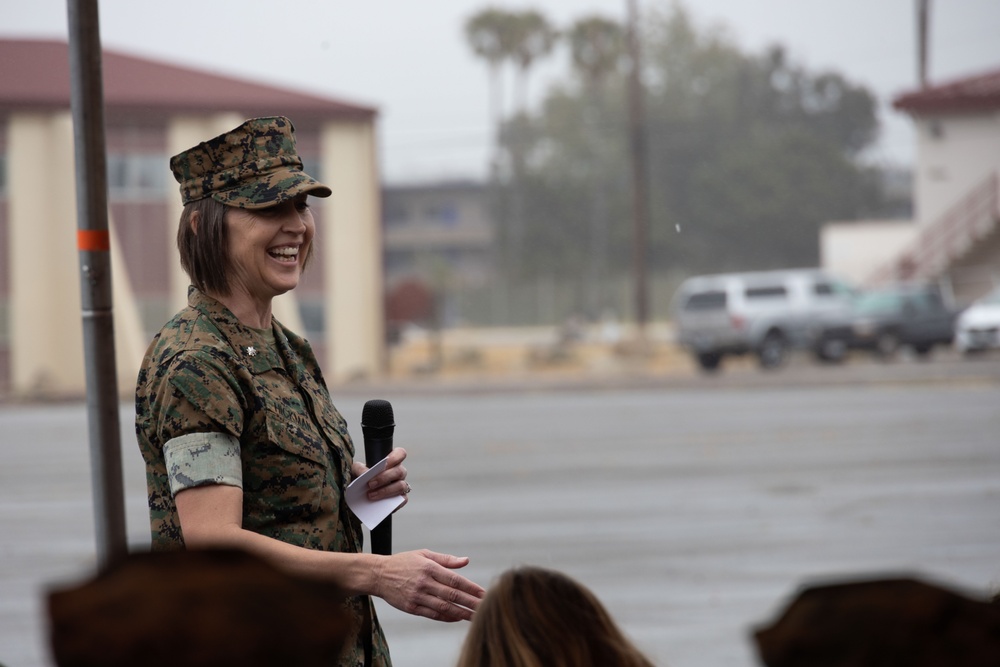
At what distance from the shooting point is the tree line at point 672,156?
57.8 m

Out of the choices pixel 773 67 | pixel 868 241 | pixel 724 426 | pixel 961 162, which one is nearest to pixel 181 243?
pixel 724 426

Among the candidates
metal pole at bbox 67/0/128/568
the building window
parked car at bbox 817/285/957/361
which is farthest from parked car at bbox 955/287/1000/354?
metal pole at bbox 67/0/128/568

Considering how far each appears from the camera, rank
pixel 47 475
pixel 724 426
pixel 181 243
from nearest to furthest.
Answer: pixel 181 243 → pixel 47 475 → pixel 724 426

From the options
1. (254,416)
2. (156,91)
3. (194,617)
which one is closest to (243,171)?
(254,416)

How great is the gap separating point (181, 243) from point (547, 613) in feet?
3.98

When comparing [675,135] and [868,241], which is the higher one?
[675,135]

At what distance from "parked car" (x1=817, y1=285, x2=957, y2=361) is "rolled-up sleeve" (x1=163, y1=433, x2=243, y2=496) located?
1116 inches

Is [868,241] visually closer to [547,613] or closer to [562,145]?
[562,145]

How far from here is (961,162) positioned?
120 feet

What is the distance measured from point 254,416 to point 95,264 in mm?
1660

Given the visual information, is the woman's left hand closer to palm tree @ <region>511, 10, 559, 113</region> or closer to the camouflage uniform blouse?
the camouflage uniform blouse

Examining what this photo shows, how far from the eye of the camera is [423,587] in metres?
2.35

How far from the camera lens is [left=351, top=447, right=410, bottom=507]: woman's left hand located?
2617 millimetres

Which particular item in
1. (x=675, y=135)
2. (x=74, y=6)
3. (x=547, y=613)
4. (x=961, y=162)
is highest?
(x=675, y=135)
